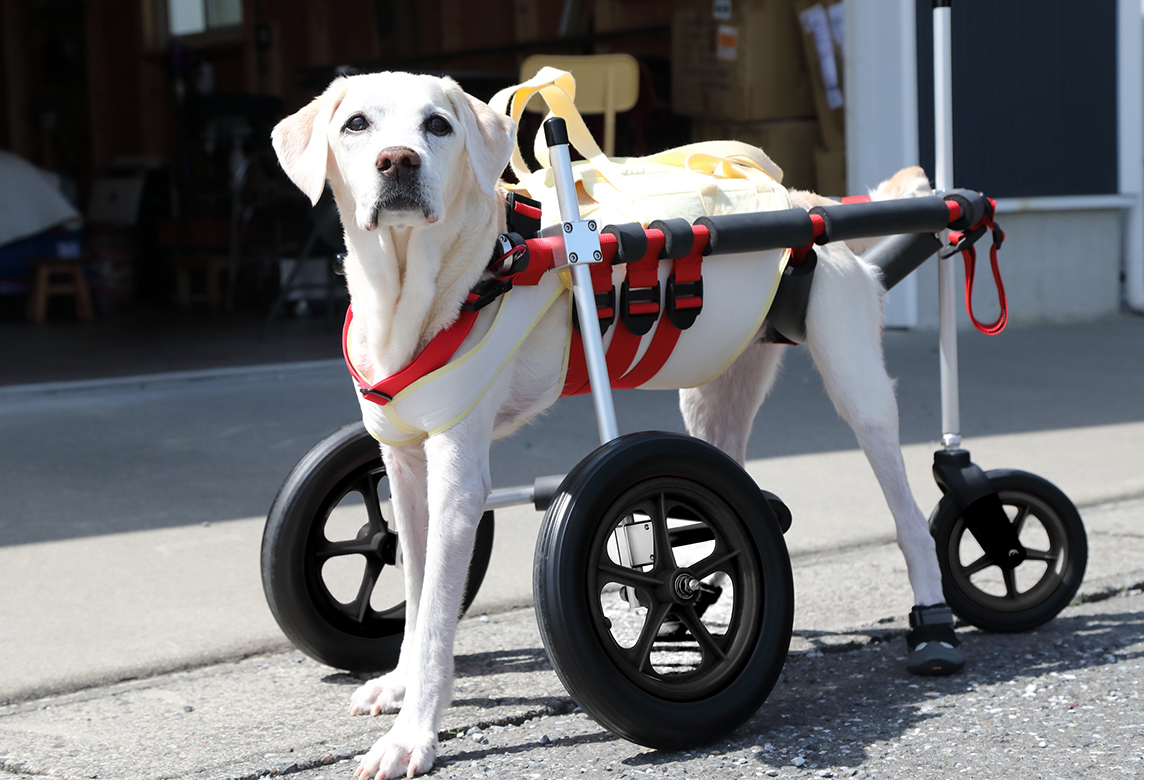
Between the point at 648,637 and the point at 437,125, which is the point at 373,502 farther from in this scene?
the point at 437,125

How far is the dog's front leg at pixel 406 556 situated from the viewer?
275 centimetres

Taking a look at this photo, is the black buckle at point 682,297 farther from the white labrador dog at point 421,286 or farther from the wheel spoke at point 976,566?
the wheel spoke at point 976,566

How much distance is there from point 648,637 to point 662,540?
19 centimetres

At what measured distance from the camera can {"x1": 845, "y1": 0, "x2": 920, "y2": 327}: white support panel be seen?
8.37m

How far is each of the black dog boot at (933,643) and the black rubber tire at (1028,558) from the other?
21cm

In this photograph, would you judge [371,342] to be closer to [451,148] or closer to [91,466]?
[451,148]

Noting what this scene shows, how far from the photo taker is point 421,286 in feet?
8.28

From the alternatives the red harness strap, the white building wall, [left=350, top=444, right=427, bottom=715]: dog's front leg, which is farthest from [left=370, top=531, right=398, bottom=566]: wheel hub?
the white building wall

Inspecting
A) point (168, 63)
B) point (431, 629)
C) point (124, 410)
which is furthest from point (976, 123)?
point (168, 63)

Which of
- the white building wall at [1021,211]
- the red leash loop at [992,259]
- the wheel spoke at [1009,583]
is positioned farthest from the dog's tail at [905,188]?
the white building wall at [1021,211]

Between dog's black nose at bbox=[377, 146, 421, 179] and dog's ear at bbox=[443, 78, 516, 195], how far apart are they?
0.20 metres

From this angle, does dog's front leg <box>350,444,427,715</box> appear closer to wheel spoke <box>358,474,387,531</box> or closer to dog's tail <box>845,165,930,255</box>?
wheel spoke <box>358,474,387,531</box>

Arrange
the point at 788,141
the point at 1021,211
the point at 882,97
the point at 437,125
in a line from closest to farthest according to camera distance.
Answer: the point at 437,125, the point at 882,97, the point at 1021,211, the point at 788,141

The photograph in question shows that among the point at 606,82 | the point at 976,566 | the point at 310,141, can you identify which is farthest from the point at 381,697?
the point at 606,82
